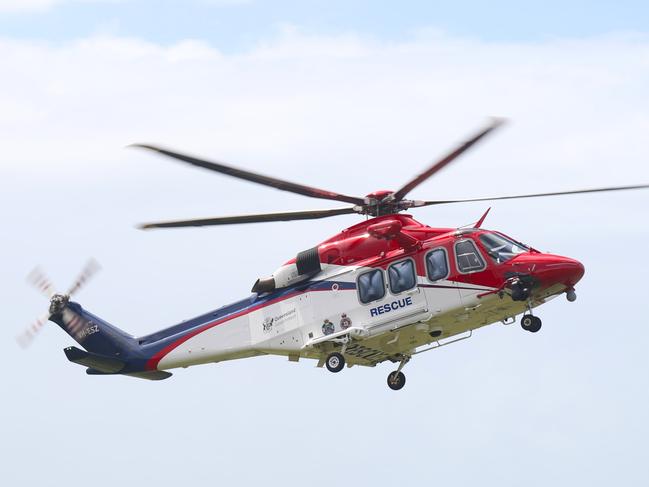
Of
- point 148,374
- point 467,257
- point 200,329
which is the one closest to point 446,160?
point 467,257

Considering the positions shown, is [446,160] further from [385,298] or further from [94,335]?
[94,335]

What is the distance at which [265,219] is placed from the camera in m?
30.4

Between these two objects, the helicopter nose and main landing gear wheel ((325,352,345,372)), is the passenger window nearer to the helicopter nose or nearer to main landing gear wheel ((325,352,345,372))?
the helicopter nose

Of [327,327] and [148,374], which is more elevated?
[327,327]

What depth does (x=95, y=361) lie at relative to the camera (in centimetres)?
3306

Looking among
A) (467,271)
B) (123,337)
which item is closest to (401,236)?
(467,271)

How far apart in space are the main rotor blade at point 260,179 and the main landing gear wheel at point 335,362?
13.8 feet

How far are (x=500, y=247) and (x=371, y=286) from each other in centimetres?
360

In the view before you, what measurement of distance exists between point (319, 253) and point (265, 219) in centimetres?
213

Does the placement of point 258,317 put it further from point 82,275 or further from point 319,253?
point 82,275

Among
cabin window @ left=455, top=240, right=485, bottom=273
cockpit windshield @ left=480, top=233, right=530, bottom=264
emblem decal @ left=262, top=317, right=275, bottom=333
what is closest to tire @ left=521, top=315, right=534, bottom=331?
cockpit windshield @ left=480, top=233, right=530, bottom=264

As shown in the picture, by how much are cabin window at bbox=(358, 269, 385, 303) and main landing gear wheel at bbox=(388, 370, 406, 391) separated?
2839 mm

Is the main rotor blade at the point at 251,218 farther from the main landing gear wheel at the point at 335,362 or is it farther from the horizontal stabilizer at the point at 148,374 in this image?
the horizontal stabilizer at the point at 148,374

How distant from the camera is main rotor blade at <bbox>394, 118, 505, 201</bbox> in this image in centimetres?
2681
